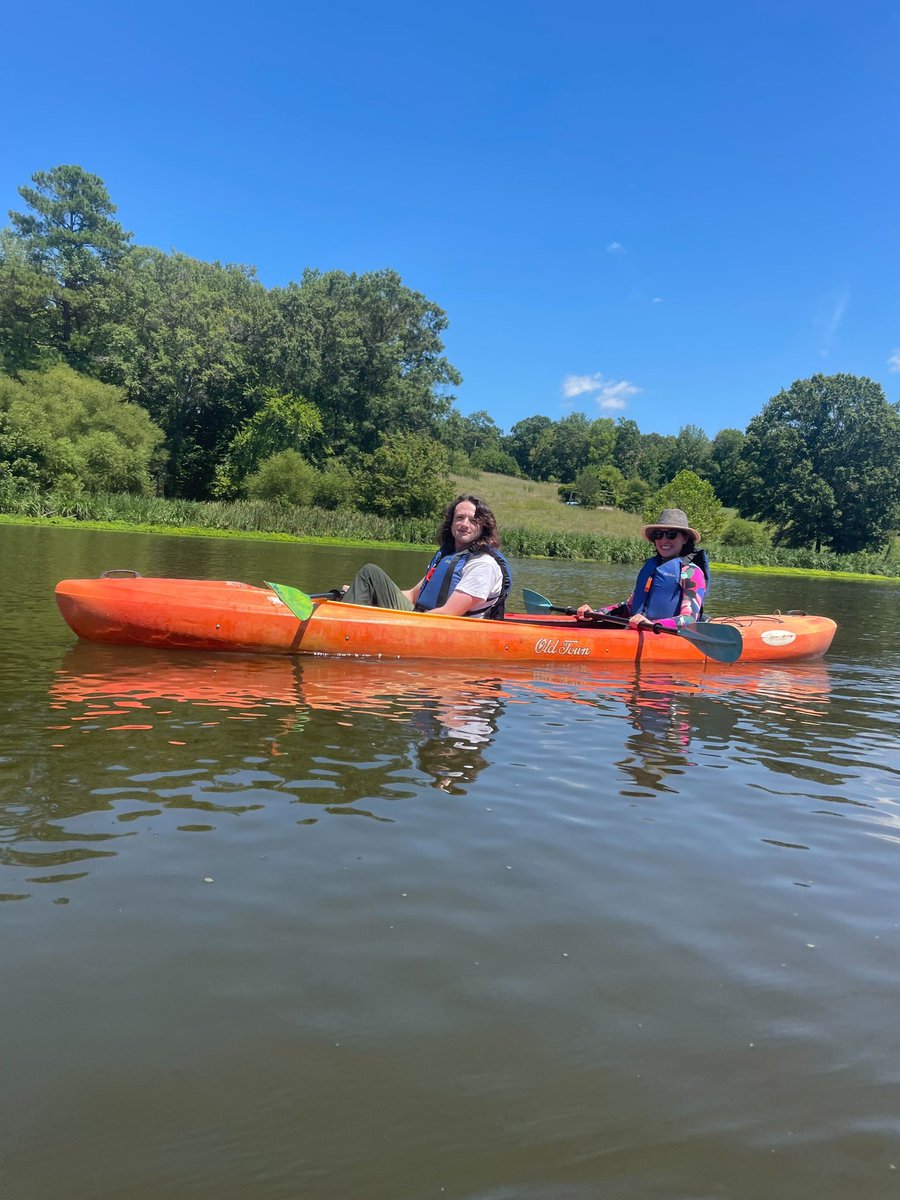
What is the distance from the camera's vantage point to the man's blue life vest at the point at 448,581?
7.62 meters

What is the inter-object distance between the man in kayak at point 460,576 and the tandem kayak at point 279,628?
237 mm

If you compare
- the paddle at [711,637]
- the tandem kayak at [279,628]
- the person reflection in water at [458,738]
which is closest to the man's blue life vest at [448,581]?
the tandem kayak at [279,628]

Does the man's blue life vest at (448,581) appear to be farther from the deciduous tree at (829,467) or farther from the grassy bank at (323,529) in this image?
the deciduous tree at (829,467)

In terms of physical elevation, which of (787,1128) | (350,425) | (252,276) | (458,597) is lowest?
(787,1128)

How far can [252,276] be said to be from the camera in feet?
217

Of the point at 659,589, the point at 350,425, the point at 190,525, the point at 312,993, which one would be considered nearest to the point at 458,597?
the point at 659,589

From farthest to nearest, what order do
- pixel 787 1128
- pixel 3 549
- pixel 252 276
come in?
1. pixel 252 276
2. pixel 3 549
3. pixel 787 1128

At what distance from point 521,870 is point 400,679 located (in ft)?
12.2

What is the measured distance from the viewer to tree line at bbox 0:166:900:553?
143 feet

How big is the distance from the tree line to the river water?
3546 centimetres

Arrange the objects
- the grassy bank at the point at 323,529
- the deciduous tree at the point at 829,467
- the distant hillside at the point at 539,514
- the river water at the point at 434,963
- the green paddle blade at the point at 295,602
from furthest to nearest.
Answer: the deciduous tree at the point at 829,467 → the distant hillside at the point at 539,514 → the grassy bank at the point at 323,529 → the green paddle blade at the point at 295,602 → the river water at the point at 434,963

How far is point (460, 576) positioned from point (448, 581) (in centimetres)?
16

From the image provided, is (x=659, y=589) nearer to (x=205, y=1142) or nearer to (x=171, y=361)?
(x=205, y=1142)

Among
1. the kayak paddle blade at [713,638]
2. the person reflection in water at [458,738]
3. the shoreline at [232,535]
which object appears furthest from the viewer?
the shoreline at [232,535]
